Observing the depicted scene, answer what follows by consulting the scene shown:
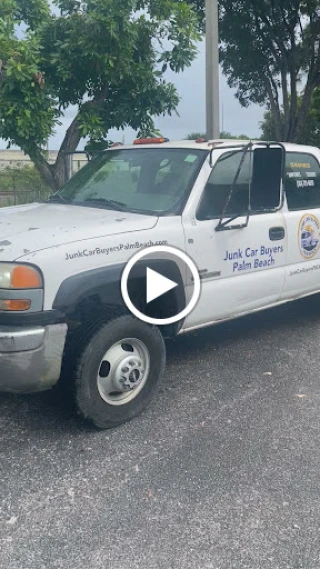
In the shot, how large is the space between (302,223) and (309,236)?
0.18m

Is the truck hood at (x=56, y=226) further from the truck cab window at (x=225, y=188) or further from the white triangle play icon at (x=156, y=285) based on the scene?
the truck cab window at (x=225, y=188)

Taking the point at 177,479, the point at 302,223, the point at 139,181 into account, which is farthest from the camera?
the point at 302,223

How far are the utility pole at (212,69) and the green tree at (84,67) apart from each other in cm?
58

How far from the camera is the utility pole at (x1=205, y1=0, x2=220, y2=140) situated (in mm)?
9031

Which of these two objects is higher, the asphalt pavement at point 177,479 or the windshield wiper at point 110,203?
the windshield wiper at point 110,203

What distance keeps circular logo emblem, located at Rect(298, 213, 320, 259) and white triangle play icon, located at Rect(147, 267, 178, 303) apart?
5.57ft

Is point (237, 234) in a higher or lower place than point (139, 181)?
lower

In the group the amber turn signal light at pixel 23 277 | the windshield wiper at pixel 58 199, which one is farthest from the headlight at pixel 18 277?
the windshield wiper at pixel 58 199

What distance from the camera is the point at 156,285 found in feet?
13.1

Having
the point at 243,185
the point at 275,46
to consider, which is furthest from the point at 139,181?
the point at 275,46

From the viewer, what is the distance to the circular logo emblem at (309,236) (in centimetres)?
520

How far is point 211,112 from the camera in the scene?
9.07 meters
